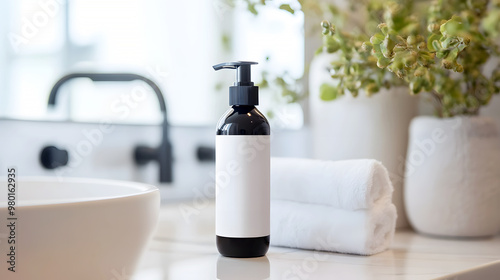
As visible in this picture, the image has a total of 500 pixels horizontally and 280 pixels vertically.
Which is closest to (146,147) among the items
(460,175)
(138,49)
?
(138,49)

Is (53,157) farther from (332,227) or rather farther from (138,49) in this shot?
(332,227)

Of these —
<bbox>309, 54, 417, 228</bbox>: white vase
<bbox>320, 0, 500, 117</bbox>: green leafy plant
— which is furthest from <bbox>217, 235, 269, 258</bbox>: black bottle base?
<bbox>309, 54, 417, 228</bbox>: white vase

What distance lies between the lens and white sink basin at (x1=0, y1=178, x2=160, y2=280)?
442 mm

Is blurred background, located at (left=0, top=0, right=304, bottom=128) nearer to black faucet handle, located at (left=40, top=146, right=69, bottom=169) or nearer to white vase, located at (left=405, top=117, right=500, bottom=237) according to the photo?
black faucet handle, located at (left=40, top=146, right=69, bottom=169)

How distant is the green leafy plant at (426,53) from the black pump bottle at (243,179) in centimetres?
15

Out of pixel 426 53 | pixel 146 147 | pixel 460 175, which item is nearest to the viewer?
pixel 426 53

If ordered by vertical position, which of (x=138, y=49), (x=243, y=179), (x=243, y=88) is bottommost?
(x=243, y=179)

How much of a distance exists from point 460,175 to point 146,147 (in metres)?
0.56

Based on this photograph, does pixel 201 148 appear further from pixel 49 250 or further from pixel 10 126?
pixel 49 250

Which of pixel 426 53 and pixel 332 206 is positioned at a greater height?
pixel 426 53

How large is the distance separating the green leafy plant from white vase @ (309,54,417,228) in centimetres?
5

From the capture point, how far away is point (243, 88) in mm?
675

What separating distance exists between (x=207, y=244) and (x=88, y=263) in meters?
0.32

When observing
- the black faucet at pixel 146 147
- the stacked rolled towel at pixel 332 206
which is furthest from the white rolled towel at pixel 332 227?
the black faucet at pixel 146 147
